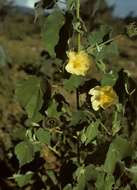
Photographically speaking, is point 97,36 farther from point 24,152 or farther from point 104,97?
point 24,152

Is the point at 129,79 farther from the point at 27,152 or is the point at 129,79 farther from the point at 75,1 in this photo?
the point at 27,152

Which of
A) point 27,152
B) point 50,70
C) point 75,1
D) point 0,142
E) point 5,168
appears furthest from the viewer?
point 50,70

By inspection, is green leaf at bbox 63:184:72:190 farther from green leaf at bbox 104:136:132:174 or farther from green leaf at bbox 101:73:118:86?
green leaf at bbox 101:73:118:86

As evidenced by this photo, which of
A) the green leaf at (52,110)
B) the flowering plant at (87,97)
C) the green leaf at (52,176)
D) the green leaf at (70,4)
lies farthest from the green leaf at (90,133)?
the green leaf at (52,176)

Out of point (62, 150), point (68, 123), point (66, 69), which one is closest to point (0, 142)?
point (62, 150)

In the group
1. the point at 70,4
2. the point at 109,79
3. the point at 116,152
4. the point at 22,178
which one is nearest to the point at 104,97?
the point at 109,79

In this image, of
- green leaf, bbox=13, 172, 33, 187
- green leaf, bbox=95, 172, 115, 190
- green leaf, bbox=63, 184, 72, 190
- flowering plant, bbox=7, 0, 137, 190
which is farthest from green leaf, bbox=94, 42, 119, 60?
green leaf, bbox=13, 172, 33, 187

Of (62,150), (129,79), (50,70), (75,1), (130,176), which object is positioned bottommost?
(50,70)
